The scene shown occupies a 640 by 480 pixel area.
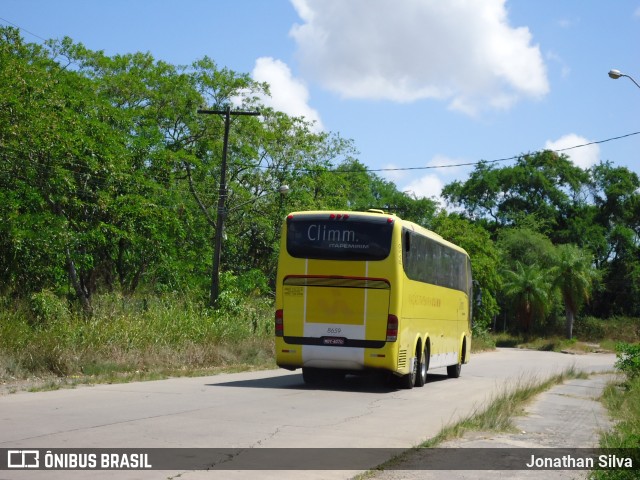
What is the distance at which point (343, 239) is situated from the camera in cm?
1952

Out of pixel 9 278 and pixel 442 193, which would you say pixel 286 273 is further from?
pixel 442 193

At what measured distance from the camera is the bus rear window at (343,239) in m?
19.4

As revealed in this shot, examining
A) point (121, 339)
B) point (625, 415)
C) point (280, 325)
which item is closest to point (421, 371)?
point (280, 325)

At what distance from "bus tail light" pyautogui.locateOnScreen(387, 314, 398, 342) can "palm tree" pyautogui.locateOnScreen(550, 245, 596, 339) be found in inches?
2287

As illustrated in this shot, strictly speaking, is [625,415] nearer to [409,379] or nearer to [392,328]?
[392,328]

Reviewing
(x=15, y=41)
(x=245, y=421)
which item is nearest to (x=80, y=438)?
(x=245, y=421)

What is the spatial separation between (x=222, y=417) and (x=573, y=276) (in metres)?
65.3

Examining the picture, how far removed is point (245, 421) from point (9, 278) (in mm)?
19184

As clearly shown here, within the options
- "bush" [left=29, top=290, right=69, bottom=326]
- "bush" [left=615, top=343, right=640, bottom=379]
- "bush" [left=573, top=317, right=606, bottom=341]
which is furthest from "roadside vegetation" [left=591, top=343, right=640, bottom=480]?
"bush" [left=573, top=317, right=606, bottom=341]

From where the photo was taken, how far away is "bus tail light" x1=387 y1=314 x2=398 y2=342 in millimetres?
19156

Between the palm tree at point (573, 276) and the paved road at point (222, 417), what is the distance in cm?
5685

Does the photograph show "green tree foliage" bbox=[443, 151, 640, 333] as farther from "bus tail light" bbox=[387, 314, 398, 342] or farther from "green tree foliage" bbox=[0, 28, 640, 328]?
"bus tail light" bbox=[387, 314, 398, 342]

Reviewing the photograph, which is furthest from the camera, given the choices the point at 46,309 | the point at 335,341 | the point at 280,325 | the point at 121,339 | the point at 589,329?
the point at 589,329

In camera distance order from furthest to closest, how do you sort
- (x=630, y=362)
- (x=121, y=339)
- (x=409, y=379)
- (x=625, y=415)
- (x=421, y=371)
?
(x=630, y=362)
(x=421, y=371)
(x=121, y=339)
(x=409, y=379)
(x=625, y=415)
